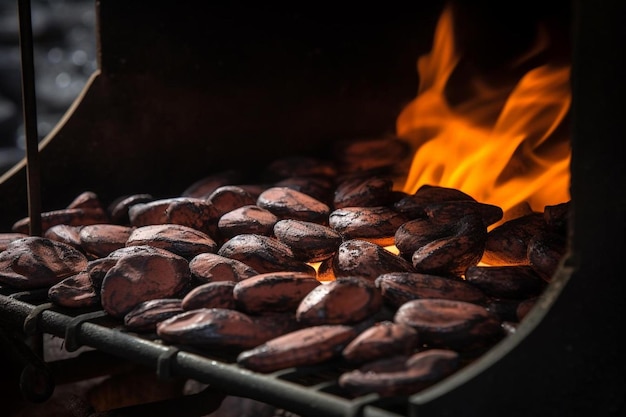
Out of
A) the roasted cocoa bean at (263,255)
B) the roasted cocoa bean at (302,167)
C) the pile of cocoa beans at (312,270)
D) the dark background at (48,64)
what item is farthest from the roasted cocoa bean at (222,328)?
the dark background at (48,64)

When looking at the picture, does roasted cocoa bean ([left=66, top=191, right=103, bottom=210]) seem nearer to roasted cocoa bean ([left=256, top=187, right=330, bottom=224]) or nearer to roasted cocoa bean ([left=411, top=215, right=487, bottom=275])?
roasted cocoa bean ([left=256, top=187, right=330, bottom=224])

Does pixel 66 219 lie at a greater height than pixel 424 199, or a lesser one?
lesser

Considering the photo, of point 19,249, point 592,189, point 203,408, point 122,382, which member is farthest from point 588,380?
point 122,382

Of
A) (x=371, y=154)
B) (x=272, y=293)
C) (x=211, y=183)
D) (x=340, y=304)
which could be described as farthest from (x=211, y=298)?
(x=371, y=154)

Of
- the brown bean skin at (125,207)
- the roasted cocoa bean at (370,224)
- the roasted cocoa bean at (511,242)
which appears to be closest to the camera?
the roasted cocoa bean at (511,242)

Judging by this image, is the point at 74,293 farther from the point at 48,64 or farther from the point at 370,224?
the point at 48,64

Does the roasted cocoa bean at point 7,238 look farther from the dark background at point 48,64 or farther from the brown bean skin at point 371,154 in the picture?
the dark background at point 48,64
